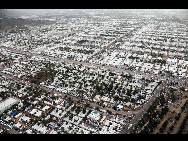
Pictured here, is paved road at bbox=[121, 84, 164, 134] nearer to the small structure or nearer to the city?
the city

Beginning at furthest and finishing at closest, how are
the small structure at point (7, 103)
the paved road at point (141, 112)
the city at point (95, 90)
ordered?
the small structure at point (7, 103), the city at point (95, 90), the paved road at point (141, 112)

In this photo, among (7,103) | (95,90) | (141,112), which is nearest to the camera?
(141,112)

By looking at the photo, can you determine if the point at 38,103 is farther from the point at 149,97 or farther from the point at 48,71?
the point at 149,97

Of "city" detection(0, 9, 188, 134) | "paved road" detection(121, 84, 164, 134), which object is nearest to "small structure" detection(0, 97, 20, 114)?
"city" detection(0, 9, 188, 134)

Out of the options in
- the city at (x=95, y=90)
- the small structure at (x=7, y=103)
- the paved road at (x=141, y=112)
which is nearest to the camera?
the paved road at (x=141, y=112)

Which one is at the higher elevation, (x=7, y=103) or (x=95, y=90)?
(x=95, y=90)

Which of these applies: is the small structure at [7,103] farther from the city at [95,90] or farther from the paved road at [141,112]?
the paved road at [141,112]

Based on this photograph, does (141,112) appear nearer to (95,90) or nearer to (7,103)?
(95,90)

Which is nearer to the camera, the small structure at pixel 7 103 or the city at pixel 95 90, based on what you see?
the city at pixel 95 90

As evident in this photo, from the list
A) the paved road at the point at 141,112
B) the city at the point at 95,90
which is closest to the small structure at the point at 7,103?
the city at the point at 95,90

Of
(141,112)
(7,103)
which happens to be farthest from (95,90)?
(7,103)

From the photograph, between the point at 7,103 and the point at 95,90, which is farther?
the point at 95,90
